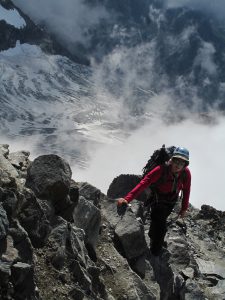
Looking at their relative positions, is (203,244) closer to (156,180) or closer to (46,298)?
(156,180)

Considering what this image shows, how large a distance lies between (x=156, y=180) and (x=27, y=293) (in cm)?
573

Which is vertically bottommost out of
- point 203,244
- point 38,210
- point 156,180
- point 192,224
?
point 38,210

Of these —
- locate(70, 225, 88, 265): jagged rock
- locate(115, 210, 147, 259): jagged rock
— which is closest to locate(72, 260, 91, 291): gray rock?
locate(70, 225, 88, 265): jagged rock

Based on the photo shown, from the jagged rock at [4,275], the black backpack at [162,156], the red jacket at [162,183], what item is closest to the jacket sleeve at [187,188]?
the red jacket at [162,183]

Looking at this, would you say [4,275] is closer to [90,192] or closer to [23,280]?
[23,280]

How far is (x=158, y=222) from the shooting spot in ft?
52.1

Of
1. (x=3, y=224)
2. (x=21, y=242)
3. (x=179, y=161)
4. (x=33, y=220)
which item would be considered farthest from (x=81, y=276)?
(x=179, y=161)

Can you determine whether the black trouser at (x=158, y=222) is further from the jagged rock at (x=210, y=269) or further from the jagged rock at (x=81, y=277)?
the jagged rock at (x=210, y=269)

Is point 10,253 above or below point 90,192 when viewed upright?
below

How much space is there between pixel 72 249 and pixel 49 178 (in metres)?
1.98

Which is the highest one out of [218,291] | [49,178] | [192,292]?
[218,291]

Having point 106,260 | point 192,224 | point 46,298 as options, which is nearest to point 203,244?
point 192,224

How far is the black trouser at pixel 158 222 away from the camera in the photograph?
15.4 meters

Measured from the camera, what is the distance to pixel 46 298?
34.9ft
